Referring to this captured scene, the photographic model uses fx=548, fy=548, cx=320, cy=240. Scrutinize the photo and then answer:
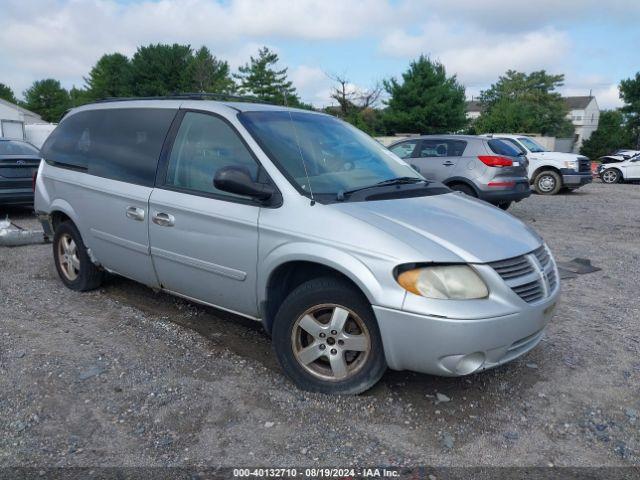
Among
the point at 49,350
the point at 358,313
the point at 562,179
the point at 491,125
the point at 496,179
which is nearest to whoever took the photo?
the point at 358,313

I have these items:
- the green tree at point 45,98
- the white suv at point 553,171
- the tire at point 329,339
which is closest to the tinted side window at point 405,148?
the white suv at point 553,171

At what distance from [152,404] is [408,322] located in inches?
63.9

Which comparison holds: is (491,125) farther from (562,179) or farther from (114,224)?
(114,224)

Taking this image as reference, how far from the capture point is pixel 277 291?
11.8ft

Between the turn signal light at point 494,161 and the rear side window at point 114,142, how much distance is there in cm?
739

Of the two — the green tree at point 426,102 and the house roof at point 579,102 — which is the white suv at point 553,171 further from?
the house roof at point 579,102

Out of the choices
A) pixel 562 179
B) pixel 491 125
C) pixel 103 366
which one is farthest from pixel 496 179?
pixel 491 125

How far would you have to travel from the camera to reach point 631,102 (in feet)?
178

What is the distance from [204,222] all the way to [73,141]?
221cm

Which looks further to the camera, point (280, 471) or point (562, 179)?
point (562, 179)

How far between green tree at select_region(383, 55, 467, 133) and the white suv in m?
22.2

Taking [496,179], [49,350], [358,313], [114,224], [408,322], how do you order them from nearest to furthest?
[408,322] → [358,313] → [49,350] → [114,224] → [496,179]

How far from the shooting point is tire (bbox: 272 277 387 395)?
125 inches

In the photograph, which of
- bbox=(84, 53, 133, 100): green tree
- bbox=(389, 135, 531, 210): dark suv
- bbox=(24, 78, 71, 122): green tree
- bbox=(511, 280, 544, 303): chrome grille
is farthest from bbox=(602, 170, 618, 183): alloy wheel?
bbox=(24, 78, 71, 122): green tree
